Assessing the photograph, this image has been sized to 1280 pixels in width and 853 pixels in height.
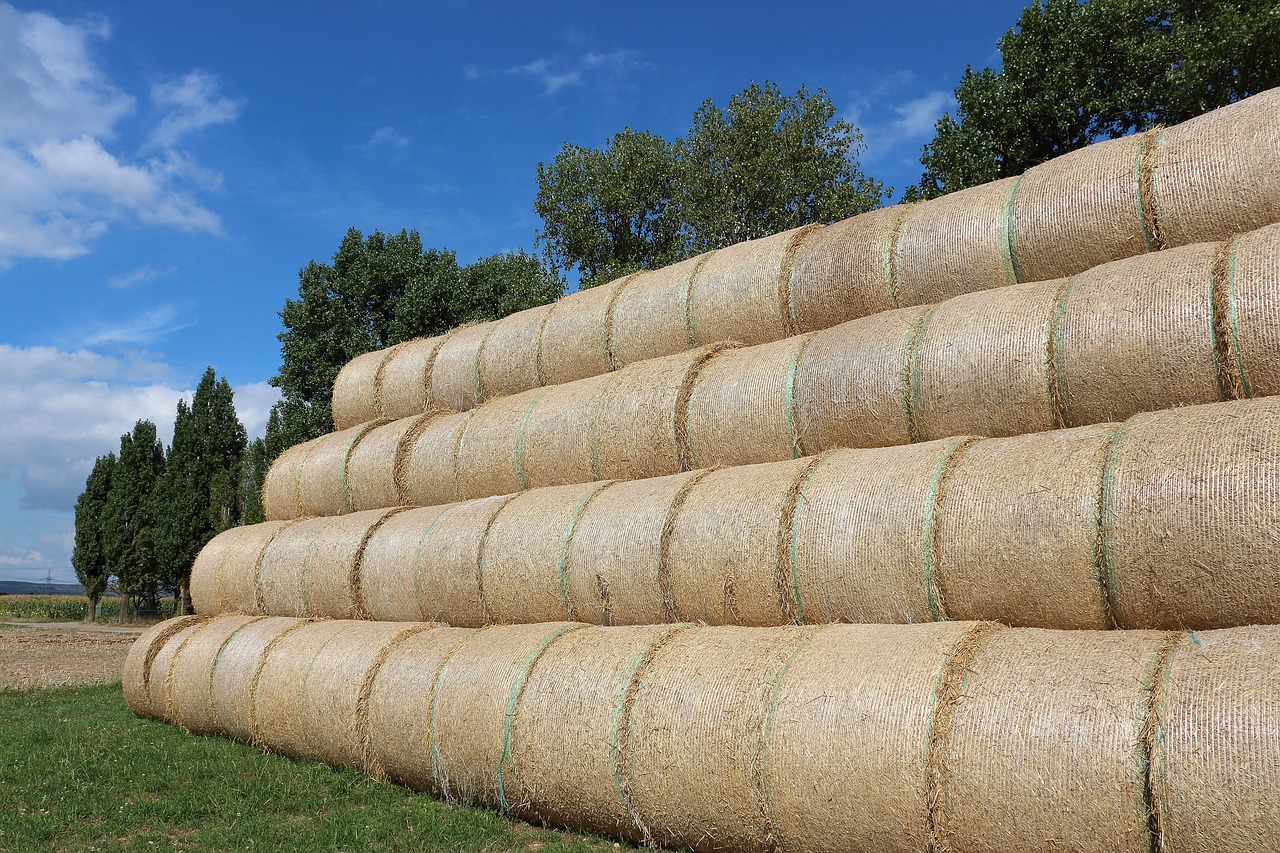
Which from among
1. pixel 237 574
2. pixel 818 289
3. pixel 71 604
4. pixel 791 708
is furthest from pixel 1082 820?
pixel 71 604

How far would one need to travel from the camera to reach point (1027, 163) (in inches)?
853

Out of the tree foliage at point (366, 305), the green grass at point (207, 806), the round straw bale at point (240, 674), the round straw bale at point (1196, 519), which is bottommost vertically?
the green grass at point (207, 806)

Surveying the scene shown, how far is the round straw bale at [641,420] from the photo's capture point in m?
8.02

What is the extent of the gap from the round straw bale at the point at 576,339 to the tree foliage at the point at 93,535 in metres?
44.3

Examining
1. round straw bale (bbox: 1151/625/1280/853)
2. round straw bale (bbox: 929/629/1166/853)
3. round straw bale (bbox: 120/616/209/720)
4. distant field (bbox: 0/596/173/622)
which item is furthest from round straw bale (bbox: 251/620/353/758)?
distant field (bbox: 0/596/173/622)

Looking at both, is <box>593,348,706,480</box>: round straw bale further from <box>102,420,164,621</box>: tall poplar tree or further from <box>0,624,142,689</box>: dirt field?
<box>102,420,164,621</box>: tall poplar tree

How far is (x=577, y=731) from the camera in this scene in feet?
20.8

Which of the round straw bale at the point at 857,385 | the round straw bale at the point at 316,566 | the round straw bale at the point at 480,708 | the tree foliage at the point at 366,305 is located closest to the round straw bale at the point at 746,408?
the round straw bale at the point at 857,385

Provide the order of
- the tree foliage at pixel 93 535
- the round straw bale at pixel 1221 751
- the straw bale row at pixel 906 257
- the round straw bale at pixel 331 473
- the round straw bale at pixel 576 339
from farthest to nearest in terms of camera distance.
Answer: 1. the tree foliage at pixel 93 535
2. the round straw bale at pixel 331 473
3. the round straw bale at pixel 576 339
4. the straw bale row at pixel 906 257
5. the round straw bale at pixel 1221 751

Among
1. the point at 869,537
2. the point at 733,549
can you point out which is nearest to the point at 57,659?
the point at 733,549

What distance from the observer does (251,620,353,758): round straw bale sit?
343 inches

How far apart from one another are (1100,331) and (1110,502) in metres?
1.29

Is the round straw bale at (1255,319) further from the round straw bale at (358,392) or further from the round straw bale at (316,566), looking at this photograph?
the round straw bale at (358,392)

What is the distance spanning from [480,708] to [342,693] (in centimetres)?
193
